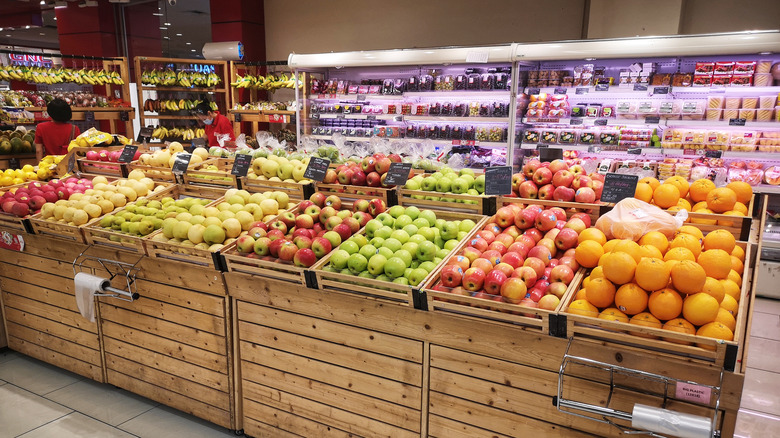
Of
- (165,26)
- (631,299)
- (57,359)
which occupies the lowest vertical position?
(57,359)

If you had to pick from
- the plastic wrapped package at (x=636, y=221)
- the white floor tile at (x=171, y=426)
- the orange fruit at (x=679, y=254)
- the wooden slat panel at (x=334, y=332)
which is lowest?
the white floor tile at (x=171, y=426)

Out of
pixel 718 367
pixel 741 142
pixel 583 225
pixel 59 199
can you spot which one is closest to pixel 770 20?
pixel 741 142

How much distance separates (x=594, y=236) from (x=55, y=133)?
582 cm

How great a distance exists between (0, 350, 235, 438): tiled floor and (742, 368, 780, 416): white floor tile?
320cm

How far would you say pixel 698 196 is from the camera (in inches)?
105

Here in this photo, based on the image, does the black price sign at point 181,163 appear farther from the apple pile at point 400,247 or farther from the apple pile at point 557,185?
the apple pile at point 557,185

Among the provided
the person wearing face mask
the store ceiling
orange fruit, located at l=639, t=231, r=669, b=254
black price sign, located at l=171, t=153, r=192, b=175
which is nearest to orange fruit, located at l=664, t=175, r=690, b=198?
orange fruit, located at l=639, t=231, r=669, b=254

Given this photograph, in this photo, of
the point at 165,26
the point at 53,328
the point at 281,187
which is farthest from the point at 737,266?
the point at 165,26

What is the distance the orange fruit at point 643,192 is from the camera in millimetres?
2644

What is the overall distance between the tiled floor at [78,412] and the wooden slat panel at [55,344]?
0.61 feet

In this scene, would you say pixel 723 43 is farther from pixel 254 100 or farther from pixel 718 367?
pixel 254 100

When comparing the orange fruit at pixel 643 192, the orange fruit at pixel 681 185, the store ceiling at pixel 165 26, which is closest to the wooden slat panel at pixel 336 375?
the orange fruit at pixel 643 192

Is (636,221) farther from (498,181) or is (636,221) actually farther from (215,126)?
(215,126)

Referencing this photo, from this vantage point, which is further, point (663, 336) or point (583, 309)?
point (583, 309)
